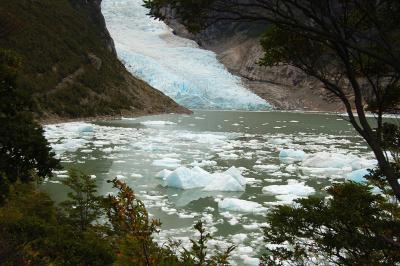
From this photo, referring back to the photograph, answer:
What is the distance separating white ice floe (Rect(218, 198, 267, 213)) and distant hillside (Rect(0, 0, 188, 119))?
2269 cm

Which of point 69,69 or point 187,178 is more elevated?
point 69,69

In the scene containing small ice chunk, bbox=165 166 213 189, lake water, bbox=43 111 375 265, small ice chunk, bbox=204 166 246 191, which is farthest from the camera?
small ice chunk, bbox=165 166 213 189

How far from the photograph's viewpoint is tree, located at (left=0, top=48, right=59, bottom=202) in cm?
615

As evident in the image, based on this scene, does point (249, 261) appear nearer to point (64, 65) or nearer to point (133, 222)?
point (133, 222)

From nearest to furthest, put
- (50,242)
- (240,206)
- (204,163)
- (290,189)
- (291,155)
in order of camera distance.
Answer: (50,242) < (240,206) < (290,189) < (204,163) < (291,155)

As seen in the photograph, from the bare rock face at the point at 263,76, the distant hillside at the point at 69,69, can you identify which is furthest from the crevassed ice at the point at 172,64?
the distant hillside at the point at 69,69

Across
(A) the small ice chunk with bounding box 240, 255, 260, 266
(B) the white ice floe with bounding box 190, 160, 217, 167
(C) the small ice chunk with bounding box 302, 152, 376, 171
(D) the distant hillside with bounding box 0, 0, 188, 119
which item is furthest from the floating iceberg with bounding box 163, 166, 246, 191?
(D) the distant hillside with bounding box 0, 0, 188, 119

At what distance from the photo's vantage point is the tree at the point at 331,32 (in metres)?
3.33

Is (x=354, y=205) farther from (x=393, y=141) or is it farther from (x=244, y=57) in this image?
(x=244, y=57)

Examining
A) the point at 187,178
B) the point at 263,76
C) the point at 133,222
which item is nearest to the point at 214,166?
the point at 187,178

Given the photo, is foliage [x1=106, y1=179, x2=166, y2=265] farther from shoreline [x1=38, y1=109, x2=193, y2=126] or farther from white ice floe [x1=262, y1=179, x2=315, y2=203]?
shoreline [x1=38, y1=109, x2=193, y2=126]

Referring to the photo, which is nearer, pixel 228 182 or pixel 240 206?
pixel 240 206

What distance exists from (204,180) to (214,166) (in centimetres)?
367

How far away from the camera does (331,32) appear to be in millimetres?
3404
